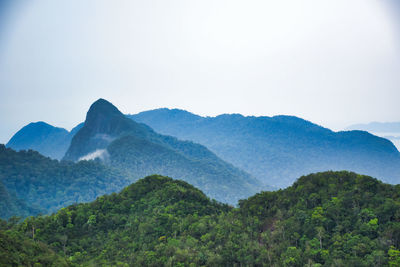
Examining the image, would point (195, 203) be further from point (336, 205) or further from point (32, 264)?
point (32, 264)

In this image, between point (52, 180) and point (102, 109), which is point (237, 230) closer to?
point (52, 180)

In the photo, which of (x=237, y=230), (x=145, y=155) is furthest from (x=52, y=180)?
(x=237, y=230)

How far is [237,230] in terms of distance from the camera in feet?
114

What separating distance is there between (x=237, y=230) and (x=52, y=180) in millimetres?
103189

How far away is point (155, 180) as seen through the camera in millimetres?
46094

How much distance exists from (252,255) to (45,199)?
10229cm

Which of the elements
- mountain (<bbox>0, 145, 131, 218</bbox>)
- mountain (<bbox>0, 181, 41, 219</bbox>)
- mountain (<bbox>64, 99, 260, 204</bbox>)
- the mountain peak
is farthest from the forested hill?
the mountain peak

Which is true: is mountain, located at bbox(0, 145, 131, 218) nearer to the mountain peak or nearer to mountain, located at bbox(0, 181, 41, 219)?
mountain, located at bbox(0, 181, 41, 219)

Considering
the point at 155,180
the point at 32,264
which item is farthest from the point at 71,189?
the point at 32,264

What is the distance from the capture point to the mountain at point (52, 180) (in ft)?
374

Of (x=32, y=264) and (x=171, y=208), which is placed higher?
(x=171, y=208)

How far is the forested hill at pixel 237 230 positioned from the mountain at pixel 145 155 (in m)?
102

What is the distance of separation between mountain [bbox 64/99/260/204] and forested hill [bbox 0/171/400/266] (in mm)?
102496

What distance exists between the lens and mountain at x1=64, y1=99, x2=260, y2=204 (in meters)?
153
